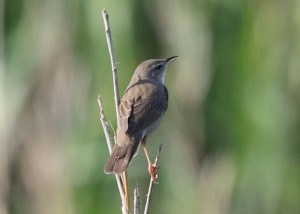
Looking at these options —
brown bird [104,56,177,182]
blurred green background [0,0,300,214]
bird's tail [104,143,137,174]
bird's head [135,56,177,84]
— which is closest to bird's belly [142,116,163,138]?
brown bird [104,56,177,182]

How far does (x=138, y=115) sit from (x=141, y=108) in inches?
4.4

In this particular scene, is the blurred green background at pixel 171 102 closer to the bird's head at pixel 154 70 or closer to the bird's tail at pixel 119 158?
the bird's head at pixel 154 70

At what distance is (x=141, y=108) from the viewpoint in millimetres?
6797

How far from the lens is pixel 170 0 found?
9.45 metres

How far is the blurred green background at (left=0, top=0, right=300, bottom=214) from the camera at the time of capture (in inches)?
347

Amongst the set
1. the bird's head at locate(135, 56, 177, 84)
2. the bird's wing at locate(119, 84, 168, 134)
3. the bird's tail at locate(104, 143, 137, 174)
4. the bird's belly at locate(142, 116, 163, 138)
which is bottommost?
the bird's tail at locate(104, 143, 137, 174)

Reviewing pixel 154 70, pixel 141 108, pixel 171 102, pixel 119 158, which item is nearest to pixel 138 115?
pixel 141 108

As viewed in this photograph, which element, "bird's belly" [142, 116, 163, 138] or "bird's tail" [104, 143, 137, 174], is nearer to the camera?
"bird's tail" [104, 143, 137, 174]

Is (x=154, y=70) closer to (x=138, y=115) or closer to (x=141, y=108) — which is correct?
(x=141, y=108)

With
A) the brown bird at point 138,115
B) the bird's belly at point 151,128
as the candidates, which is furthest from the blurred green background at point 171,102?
the bird's belly at point 151,128

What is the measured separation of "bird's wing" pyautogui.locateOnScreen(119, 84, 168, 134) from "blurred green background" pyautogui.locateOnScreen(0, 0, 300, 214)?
5.48ft

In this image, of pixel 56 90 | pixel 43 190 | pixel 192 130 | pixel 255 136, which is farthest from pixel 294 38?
pixel 43 190

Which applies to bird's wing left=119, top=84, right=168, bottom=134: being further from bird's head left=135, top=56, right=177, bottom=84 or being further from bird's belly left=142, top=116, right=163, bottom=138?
bird's head left=135, top=56, right=177, bottom=84

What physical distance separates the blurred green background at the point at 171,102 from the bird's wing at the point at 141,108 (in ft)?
5.48
